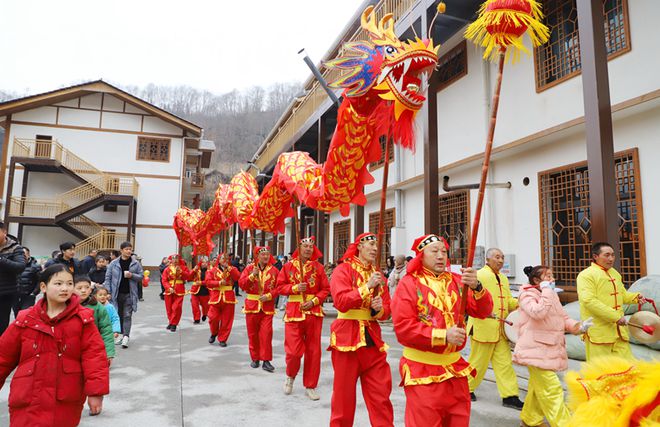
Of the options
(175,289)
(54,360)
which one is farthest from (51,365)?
(175,289)

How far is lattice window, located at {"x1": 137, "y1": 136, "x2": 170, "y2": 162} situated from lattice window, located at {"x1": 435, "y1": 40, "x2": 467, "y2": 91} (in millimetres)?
16838

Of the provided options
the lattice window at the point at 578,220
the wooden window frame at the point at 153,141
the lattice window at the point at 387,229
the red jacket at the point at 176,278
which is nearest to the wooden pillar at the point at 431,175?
the lattice window at the point at 578,220

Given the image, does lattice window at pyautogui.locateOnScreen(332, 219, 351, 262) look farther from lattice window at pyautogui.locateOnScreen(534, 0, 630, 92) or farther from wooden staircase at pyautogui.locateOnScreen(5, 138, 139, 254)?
wooden staircase at pyautogui.locateOnScreen(5, 138, 139, 254)

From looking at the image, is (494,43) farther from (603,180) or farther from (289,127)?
(289,127)

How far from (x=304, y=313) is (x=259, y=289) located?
142 centimetres

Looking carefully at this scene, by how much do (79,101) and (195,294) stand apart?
16261 mm

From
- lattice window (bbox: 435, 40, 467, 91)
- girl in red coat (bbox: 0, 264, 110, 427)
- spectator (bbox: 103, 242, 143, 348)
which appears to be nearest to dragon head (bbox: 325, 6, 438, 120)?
girl in red coat (bbox: 0, 264, 110, 427)

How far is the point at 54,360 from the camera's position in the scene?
9.46 feet

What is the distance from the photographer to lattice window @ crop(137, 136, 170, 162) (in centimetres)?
2294

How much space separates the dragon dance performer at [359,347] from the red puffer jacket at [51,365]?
1.76 meters

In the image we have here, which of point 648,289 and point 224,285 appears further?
point 224,285

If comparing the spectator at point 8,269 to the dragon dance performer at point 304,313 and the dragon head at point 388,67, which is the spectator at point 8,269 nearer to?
the dragon dance performer at point 304,313

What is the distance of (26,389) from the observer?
280 cm

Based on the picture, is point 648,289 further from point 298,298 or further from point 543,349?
point 298,298
